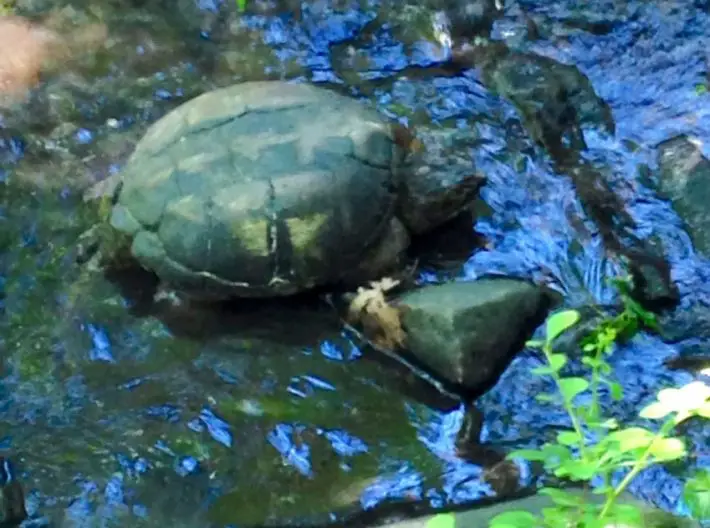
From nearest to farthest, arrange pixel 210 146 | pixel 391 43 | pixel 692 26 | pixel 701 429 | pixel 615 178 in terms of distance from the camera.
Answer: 1. pixel 701 429
2. pixel 210 146
3. pixel 615 178
4. pixel 692 26
5. pixel 391 43

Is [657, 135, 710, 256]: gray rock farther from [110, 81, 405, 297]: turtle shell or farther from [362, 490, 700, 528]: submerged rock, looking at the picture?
[362, 490, 700, 528]: submerged rock

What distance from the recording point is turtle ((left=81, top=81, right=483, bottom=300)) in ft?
9.21

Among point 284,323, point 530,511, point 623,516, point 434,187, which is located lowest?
point 284,323

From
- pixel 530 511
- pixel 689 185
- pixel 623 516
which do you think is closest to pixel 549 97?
pixel 689 185

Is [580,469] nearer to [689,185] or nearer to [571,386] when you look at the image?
[571,386]

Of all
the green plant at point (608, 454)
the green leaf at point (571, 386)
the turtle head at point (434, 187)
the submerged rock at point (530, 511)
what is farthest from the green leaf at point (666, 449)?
the turtle head at point (434, 187)

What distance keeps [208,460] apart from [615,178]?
171cm

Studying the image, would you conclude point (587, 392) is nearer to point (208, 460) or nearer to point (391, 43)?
point (208, 460)

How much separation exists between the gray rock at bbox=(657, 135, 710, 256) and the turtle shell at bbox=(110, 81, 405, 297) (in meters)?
0.94

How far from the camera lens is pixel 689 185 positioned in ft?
10.1

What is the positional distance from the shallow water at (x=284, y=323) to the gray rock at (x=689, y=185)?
0.05 metres

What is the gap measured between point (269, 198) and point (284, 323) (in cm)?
42

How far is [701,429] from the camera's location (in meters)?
2.38

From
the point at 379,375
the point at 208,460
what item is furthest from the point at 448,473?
the point at 208,460
